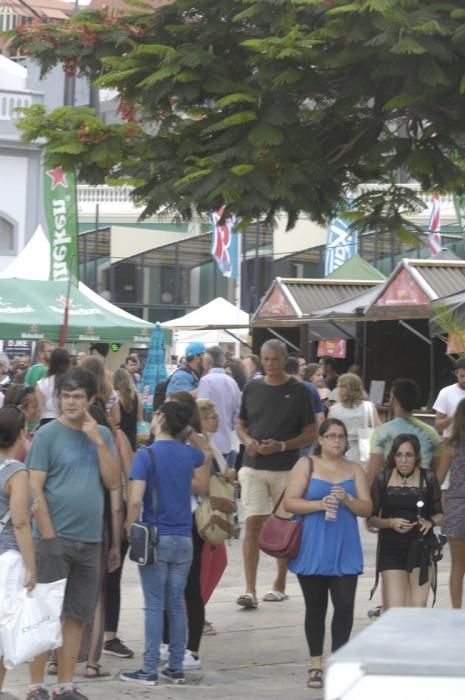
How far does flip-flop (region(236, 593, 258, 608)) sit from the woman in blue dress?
7.86 ft

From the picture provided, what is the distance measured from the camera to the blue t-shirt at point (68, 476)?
7.38 metres

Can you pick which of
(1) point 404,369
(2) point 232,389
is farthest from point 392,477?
(1) point 404,369

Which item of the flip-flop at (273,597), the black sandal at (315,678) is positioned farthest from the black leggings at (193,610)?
the flip-flop at (273,597)

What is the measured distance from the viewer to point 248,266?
1855 inches

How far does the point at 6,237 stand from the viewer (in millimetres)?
39844

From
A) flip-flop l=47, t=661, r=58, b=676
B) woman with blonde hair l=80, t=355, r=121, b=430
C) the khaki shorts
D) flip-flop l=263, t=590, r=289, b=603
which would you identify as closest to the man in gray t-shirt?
flip-flop l=47, t=661, r=58, b=676

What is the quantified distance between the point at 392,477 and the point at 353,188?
1.91m

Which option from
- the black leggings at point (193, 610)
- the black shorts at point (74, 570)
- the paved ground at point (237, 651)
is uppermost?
the black shorts at point (74, 570)

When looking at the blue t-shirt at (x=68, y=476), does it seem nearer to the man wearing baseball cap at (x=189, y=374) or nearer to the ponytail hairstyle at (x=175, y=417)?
the ponytail hairstyle at (x=175, y=417)

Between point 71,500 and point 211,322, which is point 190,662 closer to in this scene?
point 71,500

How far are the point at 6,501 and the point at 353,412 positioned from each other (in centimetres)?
649

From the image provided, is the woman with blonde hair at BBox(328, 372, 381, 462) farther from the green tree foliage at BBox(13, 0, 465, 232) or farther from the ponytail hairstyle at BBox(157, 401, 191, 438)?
the ponytail hairstyle at BBox(157, 401, 191, 438)

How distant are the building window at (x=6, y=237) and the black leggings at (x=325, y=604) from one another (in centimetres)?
3242

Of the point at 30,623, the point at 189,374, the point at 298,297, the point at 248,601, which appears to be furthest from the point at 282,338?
the point at 30,623
